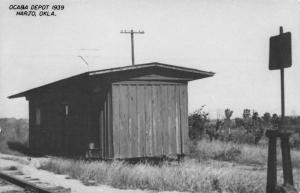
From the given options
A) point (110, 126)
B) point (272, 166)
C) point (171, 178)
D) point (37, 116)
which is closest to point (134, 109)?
point (110, 126)

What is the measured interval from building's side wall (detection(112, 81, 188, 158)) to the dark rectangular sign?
8.63 m

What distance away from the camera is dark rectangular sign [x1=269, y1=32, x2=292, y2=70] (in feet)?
22.5

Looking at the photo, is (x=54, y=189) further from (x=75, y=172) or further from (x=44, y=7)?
(x=44, y=7)

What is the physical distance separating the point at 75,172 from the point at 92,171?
24.5 inches

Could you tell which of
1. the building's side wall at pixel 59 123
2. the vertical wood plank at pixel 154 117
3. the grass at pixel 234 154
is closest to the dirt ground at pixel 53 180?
the building's side wall at pixel 59 123

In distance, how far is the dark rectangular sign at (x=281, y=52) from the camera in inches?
270

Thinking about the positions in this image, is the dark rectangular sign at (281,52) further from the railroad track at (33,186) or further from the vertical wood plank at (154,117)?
the vertical wood plank at (154,117)

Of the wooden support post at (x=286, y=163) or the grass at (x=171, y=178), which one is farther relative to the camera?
the grass at (x=171, y=178)

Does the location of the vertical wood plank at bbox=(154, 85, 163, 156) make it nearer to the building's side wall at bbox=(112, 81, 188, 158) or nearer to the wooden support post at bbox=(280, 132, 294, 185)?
the building's side wall at bbox=(112, 81, 188, 158)

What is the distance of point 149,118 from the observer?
15.8 meters

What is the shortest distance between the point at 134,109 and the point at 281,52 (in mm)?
9046

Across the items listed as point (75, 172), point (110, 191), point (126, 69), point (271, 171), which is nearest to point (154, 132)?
point (126, 69)

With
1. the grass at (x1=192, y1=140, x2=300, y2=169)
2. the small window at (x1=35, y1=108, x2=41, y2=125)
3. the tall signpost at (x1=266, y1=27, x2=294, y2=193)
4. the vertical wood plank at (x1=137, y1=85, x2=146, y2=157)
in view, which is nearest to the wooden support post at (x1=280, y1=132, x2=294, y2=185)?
the tall signpost at (x1=266, y1=27, x2=294, y2=193)

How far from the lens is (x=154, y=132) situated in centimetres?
1587
